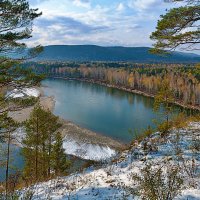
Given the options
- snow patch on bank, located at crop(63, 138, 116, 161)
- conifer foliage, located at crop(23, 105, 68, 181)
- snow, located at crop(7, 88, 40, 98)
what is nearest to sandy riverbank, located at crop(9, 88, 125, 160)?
snow patch on bank, located at crop(63, 138, 116, 161)

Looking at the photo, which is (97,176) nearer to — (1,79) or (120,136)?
(1,79)

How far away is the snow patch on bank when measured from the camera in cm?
3808

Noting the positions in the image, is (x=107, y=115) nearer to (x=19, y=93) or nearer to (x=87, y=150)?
(x=87, y=150)

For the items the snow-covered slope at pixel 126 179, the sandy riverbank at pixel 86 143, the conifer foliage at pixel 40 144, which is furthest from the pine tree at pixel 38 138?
the sandy riverbank at pixel 86 143

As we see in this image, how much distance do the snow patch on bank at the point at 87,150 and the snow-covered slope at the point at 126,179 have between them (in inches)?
943

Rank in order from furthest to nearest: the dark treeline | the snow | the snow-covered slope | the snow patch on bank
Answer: the dark treeline → the snow patch on bank → the snow → the snow-covered slope

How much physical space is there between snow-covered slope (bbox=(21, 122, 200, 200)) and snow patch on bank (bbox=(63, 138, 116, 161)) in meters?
23.9

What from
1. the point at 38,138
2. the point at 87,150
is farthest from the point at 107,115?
the point at 38,138

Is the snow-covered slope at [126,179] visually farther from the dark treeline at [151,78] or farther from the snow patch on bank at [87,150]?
the dark treeline at [151,78]

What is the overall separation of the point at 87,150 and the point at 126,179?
29.9m

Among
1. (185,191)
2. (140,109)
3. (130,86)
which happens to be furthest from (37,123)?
(130,86)

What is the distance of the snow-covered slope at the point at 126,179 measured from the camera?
8.64 m

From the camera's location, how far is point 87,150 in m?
40.0

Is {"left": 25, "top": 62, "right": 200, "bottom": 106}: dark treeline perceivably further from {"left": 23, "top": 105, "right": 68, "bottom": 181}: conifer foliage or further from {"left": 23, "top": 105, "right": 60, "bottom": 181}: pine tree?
{"left": 23, "top": 105, "right": 60, "bottom": 181}: pine tree
